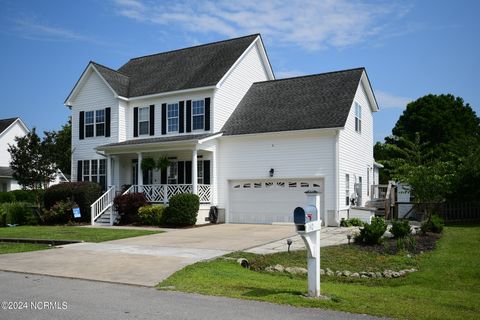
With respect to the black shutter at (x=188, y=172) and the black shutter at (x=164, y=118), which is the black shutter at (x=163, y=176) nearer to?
the black shutter at (x=188, y=172)

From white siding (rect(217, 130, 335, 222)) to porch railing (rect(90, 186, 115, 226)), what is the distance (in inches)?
232

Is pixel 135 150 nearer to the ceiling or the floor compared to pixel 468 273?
nearer to the ceiling

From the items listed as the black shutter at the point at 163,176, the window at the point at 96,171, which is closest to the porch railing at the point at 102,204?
the window at the point at 96,171

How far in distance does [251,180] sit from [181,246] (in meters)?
9.53

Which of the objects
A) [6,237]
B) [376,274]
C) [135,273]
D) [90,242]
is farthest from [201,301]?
[6,237]

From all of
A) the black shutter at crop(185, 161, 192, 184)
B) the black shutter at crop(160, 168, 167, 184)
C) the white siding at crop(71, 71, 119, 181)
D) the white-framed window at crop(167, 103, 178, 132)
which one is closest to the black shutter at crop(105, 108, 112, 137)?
the white siding at crop(71, 71, 119, 181)

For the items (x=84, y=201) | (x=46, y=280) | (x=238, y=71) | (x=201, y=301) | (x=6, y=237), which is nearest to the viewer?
(x=201, y=301)

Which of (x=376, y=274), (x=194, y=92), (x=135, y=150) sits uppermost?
(x=194, y=92)

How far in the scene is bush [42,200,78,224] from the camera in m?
24.2

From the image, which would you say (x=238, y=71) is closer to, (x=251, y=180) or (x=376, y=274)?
(x=251, y=180)

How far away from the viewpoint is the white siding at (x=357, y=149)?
22.2m

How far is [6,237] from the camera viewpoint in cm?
1750

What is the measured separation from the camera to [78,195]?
24.6 metres

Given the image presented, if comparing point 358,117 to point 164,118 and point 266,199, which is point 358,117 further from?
point 164,118
